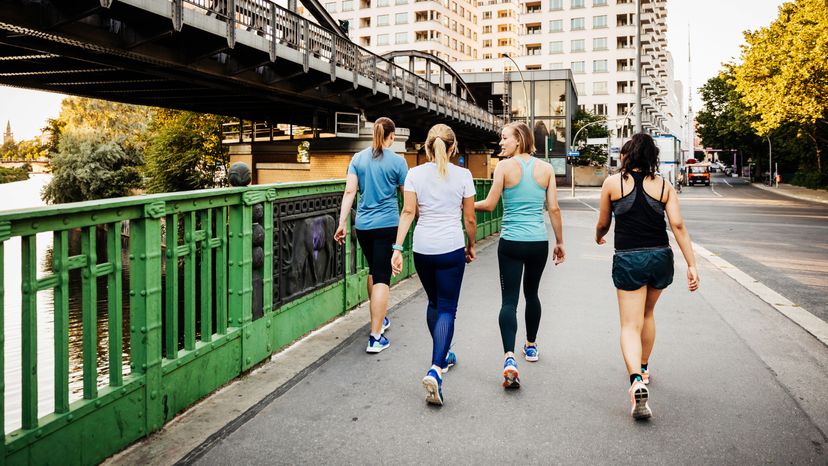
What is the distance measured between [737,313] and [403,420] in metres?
4.74

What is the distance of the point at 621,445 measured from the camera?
3684 mm

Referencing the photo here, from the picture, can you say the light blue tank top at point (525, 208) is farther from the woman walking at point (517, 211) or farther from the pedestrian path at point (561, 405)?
the pedestrian path at point (561, 405)

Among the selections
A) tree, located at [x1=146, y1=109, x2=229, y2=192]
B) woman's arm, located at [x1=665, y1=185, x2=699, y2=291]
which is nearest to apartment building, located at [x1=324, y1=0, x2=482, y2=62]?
tree, located at [x1=146, y1=109, x2=229, y2=192]

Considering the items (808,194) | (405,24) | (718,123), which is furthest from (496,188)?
(405,24)

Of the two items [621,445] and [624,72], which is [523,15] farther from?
[621,445]

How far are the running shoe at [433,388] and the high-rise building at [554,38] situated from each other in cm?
8151

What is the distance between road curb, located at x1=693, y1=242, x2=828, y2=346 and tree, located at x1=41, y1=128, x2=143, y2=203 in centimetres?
3965

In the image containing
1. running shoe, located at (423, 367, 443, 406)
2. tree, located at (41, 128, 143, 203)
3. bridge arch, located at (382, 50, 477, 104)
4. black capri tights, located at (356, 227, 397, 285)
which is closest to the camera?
running shoe, located at (423, 367, 443, 406)

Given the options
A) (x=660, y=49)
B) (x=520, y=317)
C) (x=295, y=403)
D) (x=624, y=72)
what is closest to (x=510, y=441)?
(x=295, y=403)

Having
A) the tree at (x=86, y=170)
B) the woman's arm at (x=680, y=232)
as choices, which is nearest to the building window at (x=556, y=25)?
the tree at (x=86, y=170)

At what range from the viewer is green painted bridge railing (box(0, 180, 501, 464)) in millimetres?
2998

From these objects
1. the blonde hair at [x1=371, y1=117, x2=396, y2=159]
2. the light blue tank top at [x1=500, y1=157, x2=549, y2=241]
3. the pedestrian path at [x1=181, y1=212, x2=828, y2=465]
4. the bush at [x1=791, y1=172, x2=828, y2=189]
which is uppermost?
the bush at [x1=791, y1=172, x2=828, y2=189]

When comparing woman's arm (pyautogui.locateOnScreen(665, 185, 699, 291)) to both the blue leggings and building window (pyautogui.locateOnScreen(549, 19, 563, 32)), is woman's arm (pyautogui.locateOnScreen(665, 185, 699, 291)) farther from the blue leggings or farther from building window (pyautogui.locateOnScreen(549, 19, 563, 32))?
building window (pyautogui.locateOnScreen(549, 19, 563, 32))

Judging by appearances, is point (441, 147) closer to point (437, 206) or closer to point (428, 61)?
point (437, 206)
